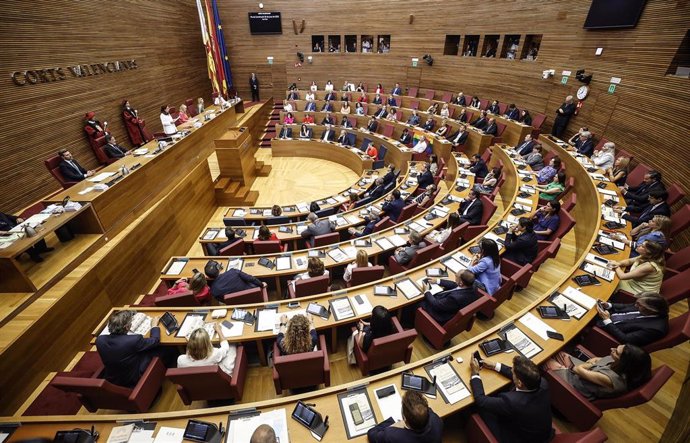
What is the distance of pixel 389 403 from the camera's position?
96.3 inches

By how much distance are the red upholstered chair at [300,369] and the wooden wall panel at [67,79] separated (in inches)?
258

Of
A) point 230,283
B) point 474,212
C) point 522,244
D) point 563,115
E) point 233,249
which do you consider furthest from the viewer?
point 563,115

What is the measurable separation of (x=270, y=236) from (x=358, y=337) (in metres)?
2.47

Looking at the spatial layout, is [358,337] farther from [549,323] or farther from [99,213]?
[99,213]

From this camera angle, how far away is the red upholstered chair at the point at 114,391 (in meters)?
2.66

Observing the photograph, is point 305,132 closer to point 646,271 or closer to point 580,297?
point 580,297

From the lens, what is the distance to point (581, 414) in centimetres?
241

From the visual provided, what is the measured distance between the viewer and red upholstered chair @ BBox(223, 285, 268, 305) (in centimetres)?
362

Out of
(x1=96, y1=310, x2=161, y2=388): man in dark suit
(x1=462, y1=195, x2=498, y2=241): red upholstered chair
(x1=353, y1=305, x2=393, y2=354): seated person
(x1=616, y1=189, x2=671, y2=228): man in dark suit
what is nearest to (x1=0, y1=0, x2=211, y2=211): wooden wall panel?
(x1=96, y1=310, x2=161, y2=388): man in dark suit

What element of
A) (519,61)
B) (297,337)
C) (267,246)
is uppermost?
A: (519,61)

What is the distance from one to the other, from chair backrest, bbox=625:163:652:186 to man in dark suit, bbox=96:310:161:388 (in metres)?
8.31

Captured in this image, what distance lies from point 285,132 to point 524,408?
11.3 metres

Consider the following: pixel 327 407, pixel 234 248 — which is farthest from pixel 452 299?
pixel 234 248

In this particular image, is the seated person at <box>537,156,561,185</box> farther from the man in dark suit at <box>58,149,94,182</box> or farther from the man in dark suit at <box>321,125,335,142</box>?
the man in dark suit at <box>58,149,94,182</box>
